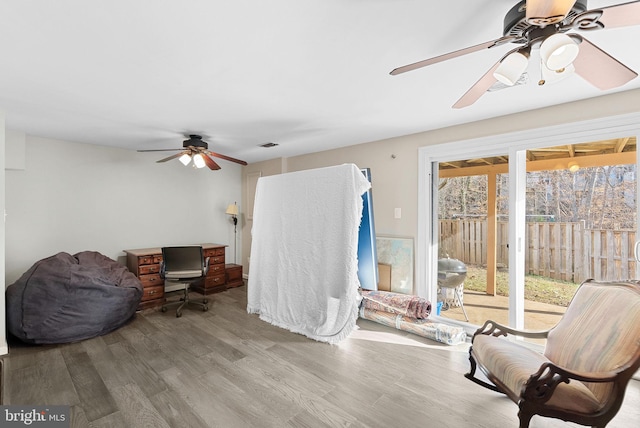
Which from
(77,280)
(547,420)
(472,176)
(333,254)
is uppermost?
(472,176)

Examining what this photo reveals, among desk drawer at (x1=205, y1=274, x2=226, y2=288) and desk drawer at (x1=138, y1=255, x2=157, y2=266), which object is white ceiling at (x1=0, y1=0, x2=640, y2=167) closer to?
desk drawer at (x1=138, y1=255, x2=157, y2=266)

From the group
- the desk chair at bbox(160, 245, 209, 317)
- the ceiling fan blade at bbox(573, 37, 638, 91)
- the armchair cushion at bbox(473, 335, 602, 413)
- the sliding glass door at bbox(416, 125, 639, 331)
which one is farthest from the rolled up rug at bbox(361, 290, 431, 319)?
the ceiling fan blade at bbox(573, 37, 638, 91)

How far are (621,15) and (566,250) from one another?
2.43 m

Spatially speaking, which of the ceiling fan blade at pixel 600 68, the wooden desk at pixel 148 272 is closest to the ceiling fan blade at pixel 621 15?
the ceiling fan blade at pixel 600 68

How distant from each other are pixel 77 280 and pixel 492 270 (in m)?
4.58

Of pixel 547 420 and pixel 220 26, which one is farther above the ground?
pixel 220 26

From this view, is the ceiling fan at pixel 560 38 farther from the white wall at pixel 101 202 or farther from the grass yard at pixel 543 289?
the white wall at pixel 101 202

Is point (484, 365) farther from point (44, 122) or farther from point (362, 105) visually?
point (44, 122)

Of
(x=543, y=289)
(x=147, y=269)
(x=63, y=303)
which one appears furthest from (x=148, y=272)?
(x=543, y=289)

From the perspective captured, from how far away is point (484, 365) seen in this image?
1884 mm

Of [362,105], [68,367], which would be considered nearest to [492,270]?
[362,105]

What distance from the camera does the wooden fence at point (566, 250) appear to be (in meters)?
2.55

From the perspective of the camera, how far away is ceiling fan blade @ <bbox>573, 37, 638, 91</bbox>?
1.29 m

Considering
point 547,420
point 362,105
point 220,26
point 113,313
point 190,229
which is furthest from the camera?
point 190,229
